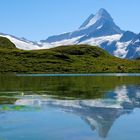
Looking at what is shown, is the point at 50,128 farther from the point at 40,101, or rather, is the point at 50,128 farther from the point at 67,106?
the point at 40,101

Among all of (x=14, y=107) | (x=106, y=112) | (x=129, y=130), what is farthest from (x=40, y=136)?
(x=14, y=107)

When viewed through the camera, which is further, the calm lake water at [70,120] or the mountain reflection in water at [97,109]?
the mountain reflection in water at [97,109]

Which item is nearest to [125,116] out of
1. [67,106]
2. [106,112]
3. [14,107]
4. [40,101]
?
[106,112]

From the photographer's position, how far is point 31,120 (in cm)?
3722

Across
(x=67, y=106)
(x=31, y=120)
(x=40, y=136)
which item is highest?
(x=67, y=106)

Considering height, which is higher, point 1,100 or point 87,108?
point 1,100

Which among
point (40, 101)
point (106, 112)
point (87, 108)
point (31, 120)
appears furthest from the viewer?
point (40, 101)

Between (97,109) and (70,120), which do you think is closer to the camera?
(70,120)

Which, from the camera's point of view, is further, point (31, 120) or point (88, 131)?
point (31, 120)

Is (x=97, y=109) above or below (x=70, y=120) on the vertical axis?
above

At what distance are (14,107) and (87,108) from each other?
26.4 ft

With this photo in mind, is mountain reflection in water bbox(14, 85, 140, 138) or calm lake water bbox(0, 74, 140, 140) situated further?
mountain reflection in water bbox(14, 85, 140, 138)

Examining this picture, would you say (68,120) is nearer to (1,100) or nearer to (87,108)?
(87,108)

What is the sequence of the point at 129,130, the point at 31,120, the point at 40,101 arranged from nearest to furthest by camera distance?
the point at 129,130 → the point at 31,120 → the point at 40,101
